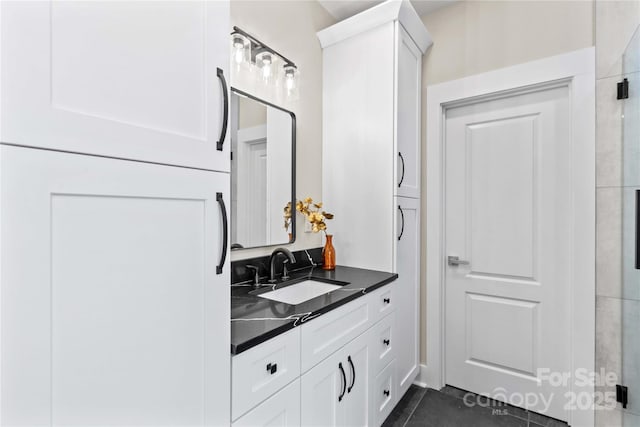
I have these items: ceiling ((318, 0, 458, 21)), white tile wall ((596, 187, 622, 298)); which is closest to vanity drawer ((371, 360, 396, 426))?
white tile wall ((596, 187, 622, 298))

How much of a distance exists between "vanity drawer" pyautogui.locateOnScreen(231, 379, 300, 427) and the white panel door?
154cm

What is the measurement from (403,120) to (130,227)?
1742 mm

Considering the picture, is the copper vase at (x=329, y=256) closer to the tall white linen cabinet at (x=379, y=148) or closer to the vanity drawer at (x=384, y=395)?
the tall white linen cabinet at (x=379, y=148)

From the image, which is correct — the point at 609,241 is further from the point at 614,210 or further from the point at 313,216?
the point at 313,216

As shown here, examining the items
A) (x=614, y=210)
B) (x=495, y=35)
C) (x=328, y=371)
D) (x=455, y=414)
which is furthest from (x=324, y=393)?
(x=495, y=35)

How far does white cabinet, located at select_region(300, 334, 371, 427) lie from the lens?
1263 millimetres

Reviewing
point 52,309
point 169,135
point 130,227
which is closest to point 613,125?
point 169,135

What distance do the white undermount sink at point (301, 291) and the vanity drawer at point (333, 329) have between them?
0.64 feet

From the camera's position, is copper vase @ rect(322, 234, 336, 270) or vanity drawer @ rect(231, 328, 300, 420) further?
copper vase @ rect(322, 234, 336, 270)

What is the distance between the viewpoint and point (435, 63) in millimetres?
2293

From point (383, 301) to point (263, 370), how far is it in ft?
2.95

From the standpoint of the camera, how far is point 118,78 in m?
0.71

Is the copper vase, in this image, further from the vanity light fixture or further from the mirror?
the vanity light fixture

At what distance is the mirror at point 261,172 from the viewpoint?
165 cm
